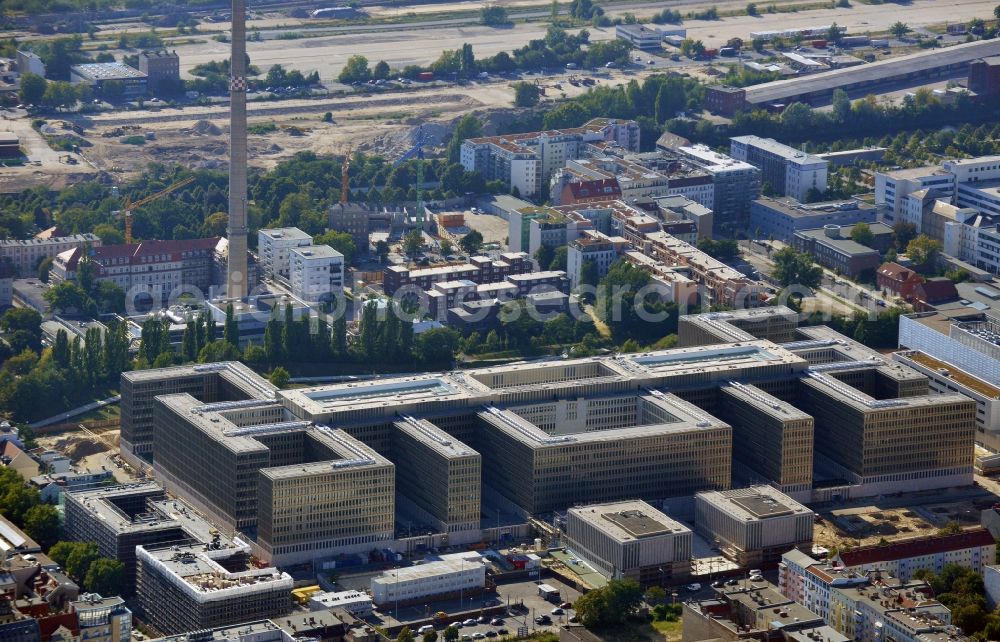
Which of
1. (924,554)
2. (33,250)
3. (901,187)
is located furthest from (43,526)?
(901,187)

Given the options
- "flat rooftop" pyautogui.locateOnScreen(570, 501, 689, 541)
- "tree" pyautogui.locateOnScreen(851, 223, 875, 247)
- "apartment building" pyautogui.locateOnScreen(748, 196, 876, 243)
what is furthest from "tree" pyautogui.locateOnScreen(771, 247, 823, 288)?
"flat rooftop" pyautogui.locateOnScreen(570, 501, 689, 541)

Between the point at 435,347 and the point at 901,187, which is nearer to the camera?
the point at 435,347

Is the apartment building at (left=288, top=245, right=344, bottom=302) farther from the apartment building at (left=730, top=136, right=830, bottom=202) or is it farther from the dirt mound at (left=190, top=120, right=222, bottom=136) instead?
the dirt mound at (left=190, top=120, right=222, bottom=136)

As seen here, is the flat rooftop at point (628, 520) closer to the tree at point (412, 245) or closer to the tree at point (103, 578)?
the tree at point (103, 578)

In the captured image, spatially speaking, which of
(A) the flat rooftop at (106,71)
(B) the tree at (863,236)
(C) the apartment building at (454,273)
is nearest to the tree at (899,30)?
(B) the tree at (863,236)

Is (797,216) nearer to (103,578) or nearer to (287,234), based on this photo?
(287,234)

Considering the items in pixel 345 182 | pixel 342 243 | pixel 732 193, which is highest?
pixel 345 182

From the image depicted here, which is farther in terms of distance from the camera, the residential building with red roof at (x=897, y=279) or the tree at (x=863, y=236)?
the tree at (x=863, y=236)
